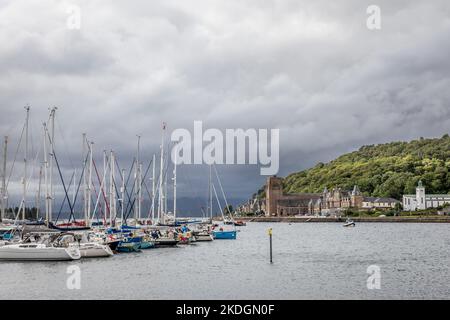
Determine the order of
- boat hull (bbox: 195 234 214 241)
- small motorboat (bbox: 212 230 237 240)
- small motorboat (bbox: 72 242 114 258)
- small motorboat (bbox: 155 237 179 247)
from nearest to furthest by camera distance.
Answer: small motorboat (bbox: 72 242 114 258)
small motorboat (bbox: 155 237 179 247)
boat hull (bbox: 195 234 214 241)
small motorboat (bbox: 212 230 237 240)

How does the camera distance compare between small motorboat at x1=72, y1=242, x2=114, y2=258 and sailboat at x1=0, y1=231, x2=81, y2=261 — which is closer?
sailboat at x1=0, y1=231, x2=81, y2=261

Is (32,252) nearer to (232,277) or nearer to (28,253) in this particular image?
(28,253)

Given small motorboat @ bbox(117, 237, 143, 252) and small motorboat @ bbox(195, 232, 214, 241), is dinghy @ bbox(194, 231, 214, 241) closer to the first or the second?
small motorboat @ bbox(195, 232, 214, 241)

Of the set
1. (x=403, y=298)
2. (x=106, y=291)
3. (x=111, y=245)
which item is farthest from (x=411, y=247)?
(x=106, y=291)

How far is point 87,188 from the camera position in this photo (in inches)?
3130

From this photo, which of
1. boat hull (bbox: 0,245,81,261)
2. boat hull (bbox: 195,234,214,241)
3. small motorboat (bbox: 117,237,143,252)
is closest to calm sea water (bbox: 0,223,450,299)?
boat hull (bbox: 0,245,81,261)

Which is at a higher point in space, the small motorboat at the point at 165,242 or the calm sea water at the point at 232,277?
the small motorboat at the point at 165,242

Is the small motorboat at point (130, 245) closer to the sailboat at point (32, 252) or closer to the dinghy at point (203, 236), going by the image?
the sailboat at point (32, 252)

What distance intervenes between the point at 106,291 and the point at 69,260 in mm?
17805

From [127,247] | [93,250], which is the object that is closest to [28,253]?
[93,250]

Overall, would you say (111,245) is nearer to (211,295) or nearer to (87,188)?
(87,188)

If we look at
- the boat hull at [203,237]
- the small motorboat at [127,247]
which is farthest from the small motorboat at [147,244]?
the boat hull at [203,237]

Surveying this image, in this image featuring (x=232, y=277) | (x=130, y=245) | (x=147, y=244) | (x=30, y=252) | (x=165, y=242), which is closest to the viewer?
(x=232, y=277)
